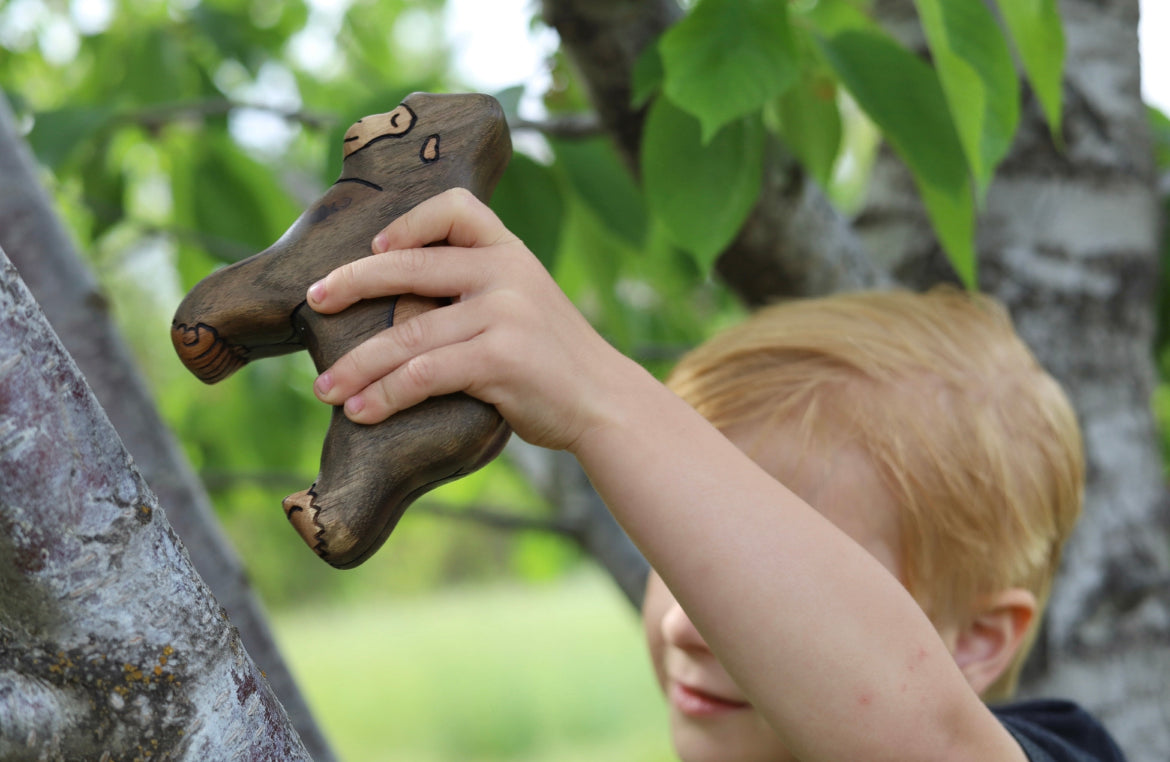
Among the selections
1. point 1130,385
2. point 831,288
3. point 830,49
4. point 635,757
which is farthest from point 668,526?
point 635,757

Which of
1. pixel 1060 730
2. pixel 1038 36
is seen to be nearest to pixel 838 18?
pixel 1038 36

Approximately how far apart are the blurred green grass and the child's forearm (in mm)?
4377

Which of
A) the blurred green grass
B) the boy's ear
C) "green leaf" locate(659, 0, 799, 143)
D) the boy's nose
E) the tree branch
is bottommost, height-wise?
the blurred green grass

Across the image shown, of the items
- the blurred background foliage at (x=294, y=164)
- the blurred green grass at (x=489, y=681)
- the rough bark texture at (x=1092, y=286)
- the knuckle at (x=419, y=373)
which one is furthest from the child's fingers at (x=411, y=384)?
the blurred green grass at (x=489, y=681)

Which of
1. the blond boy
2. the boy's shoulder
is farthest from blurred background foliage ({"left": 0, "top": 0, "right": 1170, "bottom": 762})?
the boy's shoulder

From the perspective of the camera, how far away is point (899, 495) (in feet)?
2.23

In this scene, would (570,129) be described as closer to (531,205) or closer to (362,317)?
(531,205)

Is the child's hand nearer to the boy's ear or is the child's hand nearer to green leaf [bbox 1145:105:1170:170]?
the boy's ear

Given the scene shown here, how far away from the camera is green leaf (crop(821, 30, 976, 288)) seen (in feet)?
2.20

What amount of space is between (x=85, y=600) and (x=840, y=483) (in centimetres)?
47

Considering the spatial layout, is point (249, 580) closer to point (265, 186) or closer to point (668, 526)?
point (668, 526)

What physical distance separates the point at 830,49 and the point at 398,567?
10.5m

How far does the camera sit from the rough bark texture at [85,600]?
13.9 inches

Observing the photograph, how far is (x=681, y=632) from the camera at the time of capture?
0.71 m
